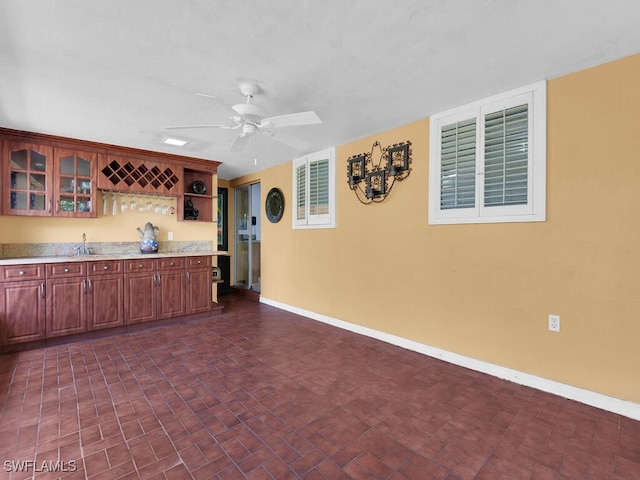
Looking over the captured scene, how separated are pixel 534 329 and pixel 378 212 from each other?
1.93m

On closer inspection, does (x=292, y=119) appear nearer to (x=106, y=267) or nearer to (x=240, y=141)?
(x=240, y=141)

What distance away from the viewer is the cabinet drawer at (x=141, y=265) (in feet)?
13.0

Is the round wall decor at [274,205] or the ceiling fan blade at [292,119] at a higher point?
the ceiling fan blade at [292,119]

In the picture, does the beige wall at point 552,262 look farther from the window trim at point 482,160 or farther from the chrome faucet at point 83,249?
the chrome faucet at point 83,249

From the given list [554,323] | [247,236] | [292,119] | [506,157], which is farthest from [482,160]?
[247,236]

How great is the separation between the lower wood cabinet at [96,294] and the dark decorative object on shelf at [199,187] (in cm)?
117

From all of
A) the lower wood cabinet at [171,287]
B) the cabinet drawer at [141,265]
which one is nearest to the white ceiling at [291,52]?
the cabinet drawer at [141,265]

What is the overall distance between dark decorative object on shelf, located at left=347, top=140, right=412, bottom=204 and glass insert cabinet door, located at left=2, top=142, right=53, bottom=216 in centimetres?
373

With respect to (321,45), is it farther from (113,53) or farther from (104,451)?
(104,451)

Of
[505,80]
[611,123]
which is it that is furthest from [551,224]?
[505,80]

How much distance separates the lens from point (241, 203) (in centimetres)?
666

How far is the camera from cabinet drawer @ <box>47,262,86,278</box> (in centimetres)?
345

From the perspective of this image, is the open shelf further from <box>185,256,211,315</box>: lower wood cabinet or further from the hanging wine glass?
<box>185,256,211,315</box>: lower wood cabinet

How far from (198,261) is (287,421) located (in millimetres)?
3075
